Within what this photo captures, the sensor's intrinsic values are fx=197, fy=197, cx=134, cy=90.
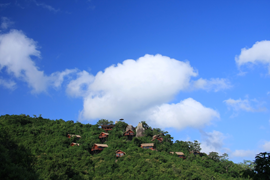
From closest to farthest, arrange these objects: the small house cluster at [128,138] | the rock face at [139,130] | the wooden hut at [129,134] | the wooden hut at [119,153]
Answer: the wooden hut at [119,153] → the small house cluster at [128,138] → the wooden hut at [129,134] → the rock face at [139,130]

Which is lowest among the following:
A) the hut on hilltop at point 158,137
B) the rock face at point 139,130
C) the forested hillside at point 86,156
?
the forested hillside at point 86,156

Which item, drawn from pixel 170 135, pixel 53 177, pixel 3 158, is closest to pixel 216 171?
pixel 170 135

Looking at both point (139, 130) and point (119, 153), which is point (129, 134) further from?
point (119, 153)

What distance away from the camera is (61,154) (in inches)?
2211

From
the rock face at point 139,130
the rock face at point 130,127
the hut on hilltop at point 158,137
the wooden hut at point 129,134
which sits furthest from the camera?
the rock face at point 130,127

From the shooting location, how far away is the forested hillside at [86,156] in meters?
34.9

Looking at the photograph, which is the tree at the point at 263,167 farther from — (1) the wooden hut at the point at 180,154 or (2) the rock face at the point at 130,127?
(2) the rock face at the point at 130,127

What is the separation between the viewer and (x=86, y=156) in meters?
59.2

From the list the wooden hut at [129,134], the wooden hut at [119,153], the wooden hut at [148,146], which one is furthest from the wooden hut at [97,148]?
the wooden hut at [129,134]

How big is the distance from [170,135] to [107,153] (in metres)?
34.8

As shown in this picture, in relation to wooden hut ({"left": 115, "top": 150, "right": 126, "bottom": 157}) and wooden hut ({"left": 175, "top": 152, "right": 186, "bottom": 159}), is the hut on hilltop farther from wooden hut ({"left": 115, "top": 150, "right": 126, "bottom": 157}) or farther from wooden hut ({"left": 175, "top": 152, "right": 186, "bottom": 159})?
wooden hut ({"left": 115, "top": 150, "right": 126, "bottom": 157})

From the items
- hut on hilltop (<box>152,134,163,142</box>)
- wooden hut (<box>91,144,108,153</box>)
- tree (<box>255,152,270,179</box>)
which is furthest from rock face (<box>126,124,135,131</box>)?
tree (<box>255,152,270,179</box>)

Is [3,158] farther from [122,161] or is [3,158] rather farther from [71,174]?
[122,161]

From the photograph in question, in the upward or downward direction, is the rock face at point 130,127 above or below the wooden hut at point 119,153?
above
